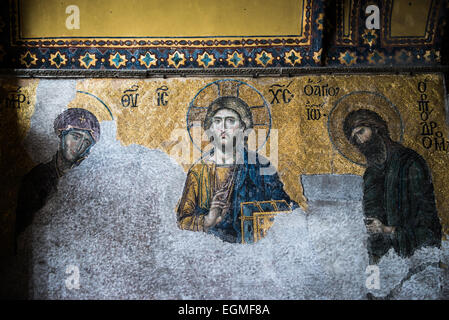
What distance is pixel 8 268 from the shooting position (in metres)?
4.55

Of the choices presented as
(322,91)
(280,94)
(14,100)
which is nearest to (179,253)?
(280,94)

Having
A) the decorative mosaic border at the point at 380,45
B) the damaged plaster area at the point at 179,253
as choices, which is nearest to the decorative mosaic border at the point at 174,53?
the decorative mosaic border at the point at 380,45

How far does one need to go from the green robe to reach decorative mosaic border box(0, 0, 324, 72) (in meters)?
1.42

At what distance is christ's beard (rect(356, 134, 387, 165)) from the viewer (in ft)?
16.0

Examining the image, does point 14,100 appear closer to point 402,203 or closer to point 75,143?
point 75,143

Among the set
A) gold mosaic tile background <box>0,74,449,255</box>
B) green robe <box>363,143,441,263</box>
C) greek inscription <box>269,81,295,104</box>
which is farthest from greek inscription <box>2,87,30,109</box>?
green robe <box>363,143,441,263</box>

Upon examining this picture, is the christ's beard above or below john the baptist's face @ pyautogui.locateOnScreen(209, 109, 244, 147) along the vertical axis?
below

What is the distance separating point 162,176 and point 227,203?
0.75 m

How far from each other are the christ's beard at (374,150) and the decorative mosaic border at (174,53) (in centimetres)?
104

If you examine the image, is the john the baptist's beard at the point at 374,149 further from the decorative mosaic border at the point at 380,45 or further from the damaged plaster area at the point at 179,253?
the decorative mosaic border at the point at 380,45

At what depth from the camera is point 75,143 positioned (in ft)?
16.0

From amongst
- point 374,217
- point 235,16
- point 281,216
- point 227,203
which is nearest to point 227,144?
point 227,203

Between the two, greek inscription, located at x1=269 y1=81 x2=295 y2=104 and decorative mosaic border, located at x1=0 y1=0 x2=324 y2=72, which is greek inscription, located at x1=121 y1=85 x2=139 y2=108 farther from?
greek inscription, located at x1=269 y1=81 x2=295 y2=104

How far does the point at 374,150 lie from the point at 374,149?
0.01m
